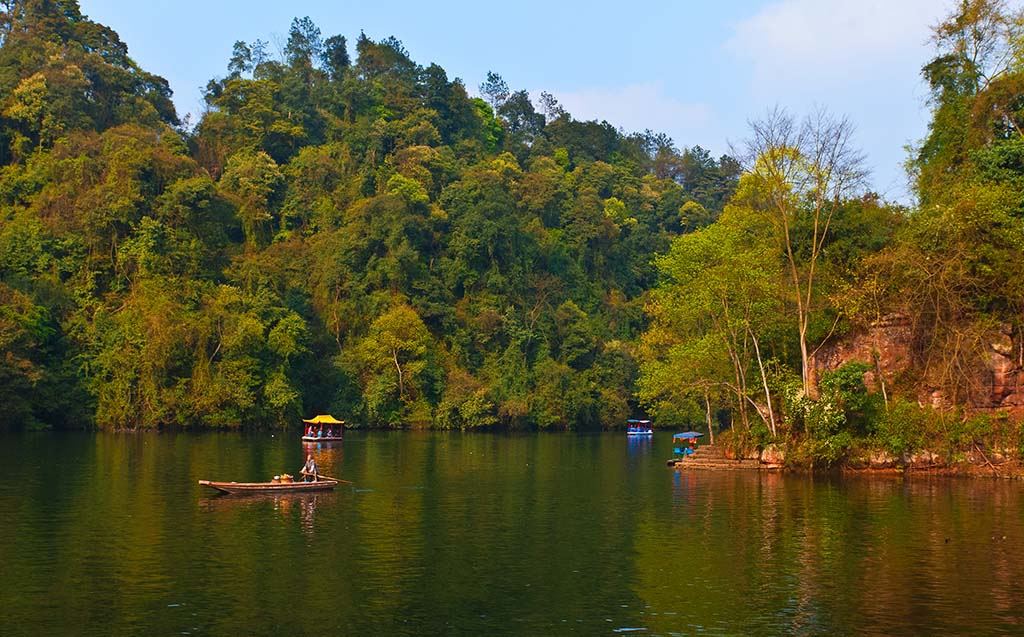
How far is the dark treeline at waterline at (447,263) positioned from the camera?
48031mm

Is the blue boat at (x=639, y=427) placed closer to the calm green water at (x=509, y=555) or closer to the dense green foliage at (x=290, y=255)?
the dense green foliage at (x=290, y=255)

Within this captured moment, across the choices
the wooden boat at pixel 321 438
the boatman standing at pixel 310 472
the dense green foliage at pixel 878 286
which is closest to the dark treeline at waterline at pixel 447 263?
the dense green foliage at pixel 878 286

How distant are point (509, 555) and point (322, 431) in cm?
4983

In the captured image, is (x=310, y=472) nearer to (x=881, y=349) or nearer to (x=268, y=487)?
(x=268, y=487)

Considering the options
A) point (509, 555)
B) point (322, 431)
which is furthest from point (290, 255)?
point (509, 555)

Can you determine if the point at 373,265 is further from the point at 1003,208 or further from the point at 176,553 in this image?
the point at 176,553

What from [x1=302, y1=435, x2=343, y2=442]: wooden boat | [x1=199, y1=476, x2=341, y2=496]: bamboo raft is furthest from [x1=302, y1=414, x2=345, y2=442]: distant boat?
[x1=199, y1=476, x2=341, y2=496]: bamboo raft

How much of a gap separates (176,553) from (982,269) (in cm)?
3676

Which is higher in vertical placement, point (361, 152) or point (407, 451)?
point (361, 152)

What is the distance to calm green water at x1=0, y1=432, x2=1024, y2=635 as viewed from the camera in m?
20.6

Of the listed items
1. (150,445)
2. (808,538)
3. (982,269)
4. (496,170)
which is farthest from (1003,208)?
(496,170)

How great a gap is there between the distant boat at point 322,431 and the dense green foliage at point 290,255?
32.7 ft

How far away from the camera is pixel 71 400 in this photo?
7975 cm

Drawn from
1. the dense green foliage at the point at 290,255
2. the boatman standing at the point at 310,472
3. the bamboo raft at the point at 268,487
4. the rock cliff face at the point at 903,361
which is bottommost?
the bamboo raft at the point at 268,487
